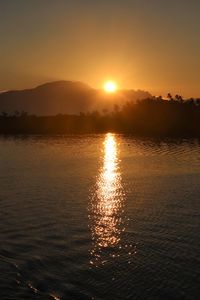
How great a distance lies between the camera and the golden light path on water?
3246 cm

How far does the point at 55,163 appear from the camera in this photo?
81.5 meters

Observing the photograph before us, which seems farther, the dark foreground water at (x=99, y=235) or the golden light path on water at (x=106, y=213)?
the golden light path on water at (x=106, y=213)

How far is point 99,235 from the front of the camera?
34.4 meters

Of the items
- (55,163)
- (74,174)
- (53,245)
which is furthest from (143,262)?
(55,163)

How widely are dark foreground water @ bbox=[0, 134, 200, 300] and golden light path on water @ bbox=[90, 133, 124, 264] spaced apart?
7 cm

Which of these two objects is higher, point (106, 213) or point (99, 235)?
point (106, 213)

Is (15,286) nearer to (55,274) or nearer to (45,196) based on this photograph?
(55,274)

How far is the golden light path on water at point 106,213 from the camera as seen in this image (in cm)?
3246

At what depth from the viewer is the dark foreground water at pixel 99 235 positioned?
83.0 ft

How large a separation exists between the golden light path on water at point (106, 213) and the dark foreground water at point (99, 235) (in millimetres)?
71

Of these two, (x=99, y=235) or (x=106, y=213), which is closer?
(x=99, y=235)

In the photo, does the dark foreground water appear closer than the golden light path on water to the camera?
Yes

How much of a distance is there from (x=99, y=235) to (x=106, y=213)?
7214 millimetres

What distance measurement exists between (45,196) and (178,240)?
2013cm
